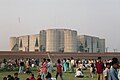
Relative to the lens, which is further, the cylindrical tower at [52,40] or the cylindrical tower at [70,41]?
the cylindrical tower at [70,41]

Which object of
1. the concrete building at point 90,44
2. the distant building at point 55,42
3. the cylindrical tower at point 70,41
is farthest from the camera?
the concrete building at point 90,44

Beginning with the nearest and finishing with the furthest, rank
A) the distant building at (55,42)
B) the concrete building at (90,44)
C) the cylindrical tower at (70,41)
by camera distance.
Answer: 1. the distant building at (55,42)
2. the cylindrical tower at (70,41)
3. the concrete building at (90,44)

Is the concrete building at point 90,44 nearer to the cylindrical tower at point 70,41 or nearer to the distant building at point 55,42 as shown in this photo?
the distant building at point 55,42

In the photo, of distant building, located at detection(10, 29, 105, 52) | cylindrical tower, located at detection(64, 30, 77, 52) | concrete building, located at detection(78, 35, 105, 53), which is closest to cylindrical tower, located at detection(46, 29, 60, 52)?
distant building, located at detection(10, 29, 105, 52)

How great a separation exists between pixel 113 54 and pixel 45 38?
3463 cm

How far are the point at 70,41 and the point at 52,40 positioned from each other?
5.14 m

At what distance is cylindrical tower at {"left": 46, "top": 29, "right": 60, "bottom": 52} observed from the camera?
102 m

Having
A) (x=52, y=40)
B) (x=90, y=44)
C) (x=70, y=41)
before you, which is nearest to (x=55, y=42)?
(x=52, y=40)

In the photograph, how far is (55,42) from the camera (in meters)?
103

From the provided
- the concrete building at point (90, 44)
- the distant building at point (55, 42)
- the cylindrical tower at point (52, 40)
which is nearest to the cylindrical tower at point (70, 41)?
the distant building at point (55, 42)

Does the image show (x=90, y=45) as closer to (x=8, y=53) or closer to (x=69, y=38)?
(x=69, y=38)

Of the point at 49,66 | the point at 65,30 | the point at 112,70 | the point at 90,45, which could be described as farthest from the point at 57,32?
the point at 112,70

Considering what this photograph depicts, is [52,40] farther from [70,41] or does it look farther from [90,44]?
[90,44]

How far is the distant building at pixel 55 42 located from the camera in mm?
102319
